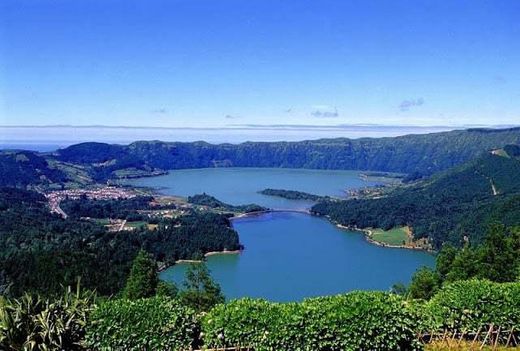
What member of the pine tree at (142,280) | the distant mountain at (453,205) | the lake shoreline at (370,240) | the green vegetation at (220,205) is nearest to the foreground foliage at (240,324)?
the pine tree at (142,280)

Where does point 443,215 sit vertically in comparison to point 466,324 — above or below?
below

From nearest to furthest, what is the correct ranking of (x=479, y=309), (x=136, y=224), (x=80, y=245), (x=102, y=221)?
(x=479, y=309) → (x=80, y=245) → (x=136, y=224) → (x=102, y=221)

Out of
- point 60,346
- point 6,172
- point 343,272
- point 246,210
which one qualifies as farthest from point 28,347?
point 6,172

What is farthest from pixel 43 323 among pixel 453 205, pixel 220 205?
pixel 220 205

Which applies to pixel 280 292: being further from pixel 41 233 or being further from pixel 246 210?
pixel 246 210

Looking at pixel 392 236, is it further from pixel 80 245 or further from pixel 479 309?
pixel 479 309

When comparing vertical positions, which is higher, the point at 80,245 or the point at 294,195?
the point at 80,245

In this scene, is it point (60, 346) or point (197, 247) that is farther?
point (197, 247)

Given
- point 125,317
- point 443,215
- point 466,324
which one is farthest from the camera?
point 443,215
